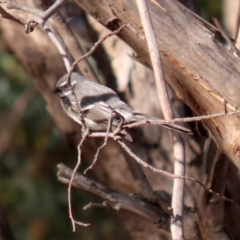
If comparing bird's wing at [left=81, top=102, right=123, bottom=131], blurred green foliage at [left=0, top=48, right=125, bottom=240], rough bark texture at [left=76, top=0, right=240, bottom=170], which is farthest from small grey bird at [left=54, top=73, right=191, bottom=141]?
blurred green foliage at [left=0, top=48, right=125, bottom=240]

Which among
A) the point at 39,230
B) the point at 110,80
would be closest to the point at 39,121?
the point at 39,230

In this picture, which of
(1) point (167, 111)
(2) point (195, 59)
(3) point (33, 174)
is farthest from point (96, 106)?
(3) point (33, 174)

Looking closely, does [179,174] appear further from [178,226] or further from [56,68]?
[56,68]

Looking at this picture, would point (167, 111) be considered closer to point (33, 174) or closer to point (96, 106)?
point (96, 106)

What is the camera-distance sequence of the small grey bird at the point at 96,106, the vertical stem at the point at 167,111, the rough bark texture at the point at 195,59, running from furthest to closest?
1. the small grey bird at the point at 96,106
2. the rough bark texture at the point at 195,59
3. the vertical stem at the point at 167,111

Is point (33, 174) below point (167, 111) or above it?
below

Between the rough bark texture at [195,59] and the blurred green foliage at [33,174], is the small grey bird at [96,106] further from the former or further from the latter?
the blurred green foliage at [33,174]

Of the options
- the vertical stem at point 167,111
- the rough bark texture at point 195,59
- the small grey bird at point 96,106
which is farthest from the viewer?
the small grey bird at point 96,106

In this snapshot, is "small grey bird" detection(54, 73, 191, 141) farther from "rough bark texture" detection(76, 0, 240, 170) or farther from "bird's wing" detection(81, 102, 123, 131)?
"rough bark texture" detection(76, 0, 240, 170)

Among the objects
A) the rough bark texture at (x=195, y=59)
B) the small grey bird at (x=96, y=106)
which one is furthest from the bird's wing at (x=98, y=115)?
the rough bark texture at (x=195, y=59)

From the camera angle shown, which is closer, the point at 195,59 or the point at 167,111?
the point at 167,111

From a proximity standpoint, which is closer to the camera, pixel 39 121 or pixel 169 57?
pixel 169 57
